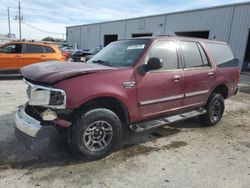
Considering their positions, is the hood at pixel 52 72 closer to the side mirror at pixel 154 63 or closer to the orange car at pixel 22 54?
the side mirror at pixel 154 63

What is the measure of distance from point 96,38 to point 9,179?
38817mm

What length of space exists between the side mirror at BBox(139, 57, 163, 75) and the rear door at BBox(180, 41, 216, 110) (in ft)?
3.18

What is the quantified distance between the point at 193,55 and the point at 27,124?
3.37 m

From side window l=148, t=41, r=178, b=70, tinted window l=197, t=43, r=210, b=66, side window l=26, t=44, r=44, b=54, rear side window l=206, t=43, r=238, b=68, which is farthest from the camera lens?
side window l=26, t=44, r=44, b=54

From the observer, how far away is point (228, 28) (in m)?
20.3

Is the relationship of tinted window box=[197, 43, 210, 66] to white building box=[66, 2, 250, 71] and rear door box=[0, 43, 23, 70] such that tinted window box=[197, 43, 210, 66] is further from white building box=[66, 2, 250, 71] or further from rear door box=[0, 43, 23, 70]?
white building box=[66, 2, 250, 71]

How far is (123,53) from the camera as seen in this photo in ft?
14.5

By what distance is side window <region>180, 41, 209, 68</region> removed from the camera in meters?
4.78

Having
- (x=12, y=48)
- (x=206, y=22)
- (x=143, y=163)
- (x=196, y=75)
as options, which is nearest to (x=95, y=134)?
(x=143, y=163)

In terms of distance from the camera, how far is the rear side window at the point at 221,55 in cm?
549

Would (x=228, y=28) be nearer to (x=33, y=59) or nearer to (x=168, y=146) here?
(x=33, y=59)

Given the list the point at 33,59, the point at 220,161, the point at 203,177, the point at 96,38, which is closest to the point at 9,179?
the point at 203,177

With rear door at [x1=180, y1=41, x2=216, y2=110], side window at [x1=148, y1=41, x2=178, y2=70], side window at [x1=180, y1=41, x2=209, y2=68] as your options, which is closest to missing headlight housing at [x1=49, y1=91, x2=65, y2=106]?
side window at [x1=148, y1=41, x2=178, y2=70]

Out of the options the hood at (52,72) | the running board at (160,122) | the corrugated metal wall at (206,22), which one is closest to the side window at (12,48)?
the hood at (52,72)
